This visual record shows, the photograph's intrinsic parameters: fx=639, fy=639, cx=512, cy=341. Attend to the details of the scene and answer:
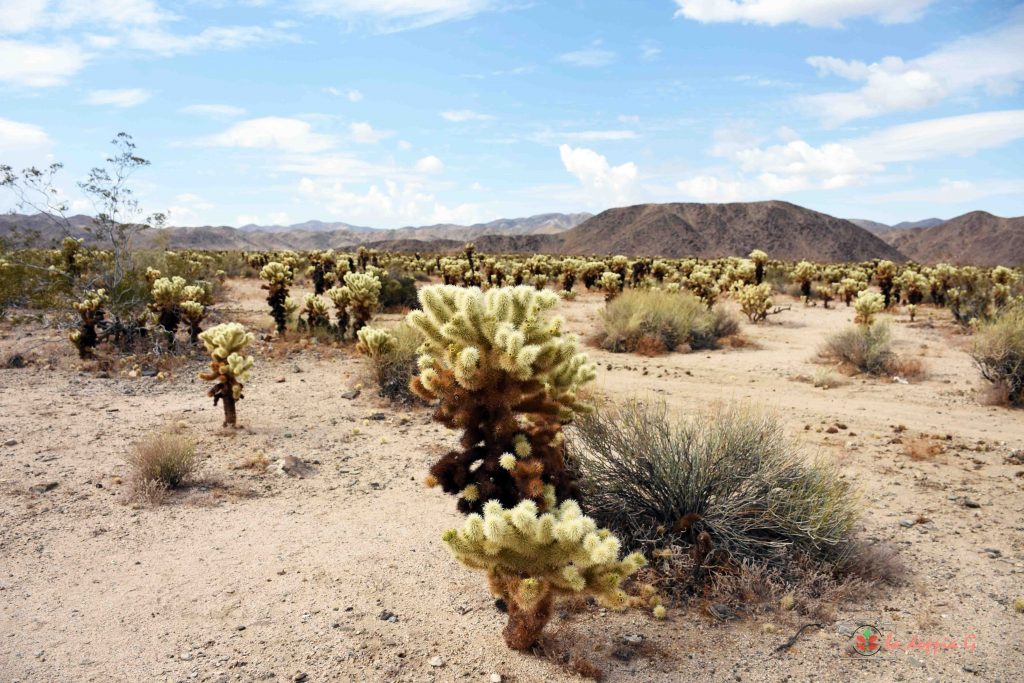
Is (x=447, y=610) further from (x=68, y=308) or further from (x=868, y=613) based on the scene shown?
(x=68, y=308)

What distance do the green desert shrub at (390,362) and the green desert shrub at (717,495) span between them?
4453 millimetres

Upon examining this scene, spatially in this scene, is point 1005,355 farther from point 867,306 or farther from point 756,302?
point 756,302

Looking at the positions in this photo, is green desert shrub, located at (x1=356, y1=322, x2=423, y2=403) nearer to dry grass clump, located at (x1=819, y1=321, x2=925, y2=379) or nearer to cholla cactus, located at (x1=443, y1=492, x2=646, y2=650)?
cholla cactus, located at (x1=443, y1=492, x2=646, y2=650)

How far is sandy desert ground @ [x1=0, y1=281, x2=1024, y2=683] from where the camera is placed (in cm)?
355

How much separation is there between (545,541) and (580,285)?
1114 inches

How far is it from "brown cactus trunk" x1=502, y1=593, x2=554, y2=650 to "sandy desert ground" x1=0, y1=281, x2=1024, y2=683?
0.09 metres

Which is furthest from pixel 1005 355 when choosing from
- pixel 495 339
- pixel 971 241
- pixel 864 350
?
pixel 971 241

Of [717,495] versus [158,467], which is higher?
[717,495]

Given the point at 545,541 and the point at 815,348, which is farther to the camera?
the point at 815,348

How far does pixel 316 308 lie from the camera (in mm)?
13711

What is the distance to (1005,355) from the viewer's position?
918 centimetres

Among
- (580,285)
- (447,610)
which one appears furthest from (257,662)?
(580,285)

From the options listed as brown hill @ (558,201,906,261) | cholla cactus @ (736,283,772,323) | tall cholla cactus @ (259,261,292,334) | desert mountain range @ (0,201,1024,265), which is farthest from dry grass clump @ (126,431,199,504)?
brown hill @ (558,201,906,261)

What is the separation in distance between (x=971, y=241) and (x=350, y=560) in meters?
112
